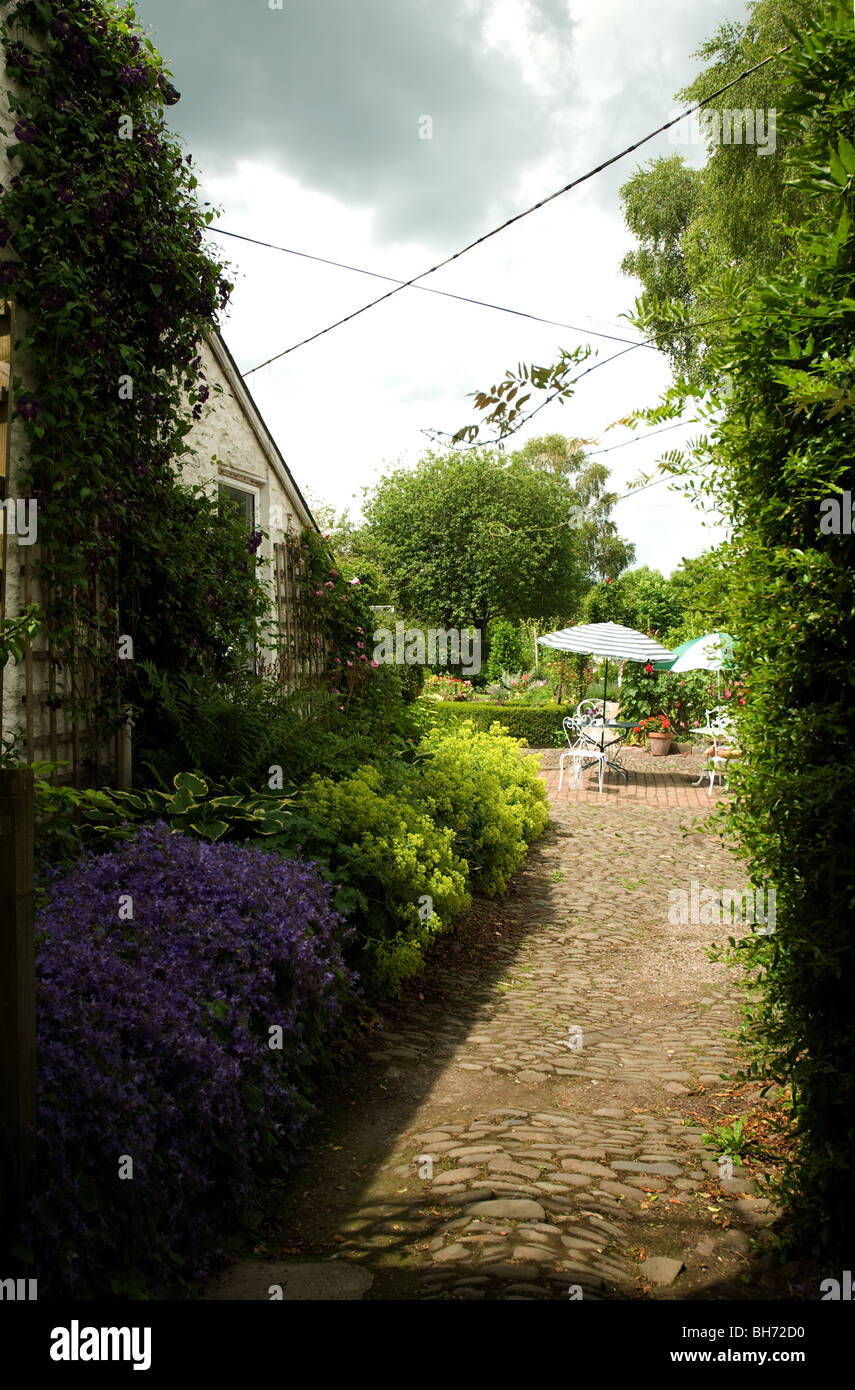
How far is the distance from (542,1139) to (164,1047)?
5.17 feet

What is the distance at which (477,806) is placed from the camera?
24.8ft

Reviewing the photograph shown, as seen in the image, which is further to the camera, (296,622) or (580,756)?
(580,756)

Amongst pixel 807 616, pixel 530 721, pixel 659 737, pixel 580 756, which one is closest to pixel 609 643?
pixel 580 756

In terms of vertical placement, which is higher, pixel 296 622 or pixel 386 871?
pixel 296 622

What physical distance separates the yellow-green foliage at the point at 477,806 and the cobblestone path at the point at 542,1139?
0.76 meters

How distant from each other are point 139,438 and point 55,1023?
395 centimetres

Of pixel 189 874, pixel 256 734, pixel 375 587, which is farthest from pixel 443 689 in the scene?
pixel 189 874

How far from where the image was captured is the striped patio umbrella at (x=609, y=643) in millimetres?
14180

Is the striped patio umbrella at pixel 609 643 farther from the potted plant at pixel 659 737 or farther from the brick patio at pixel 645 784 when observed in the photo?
the potted plant at pixel 659 737

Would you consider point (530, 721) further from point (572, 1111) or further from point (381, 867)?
point (572, 1111)

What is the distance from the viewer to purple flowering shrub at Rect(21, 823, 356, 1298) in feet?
7.49

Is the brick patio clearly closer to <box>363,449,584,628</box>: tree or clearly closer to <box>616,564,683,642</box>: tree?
<box>616,564,683,642</box>: tree

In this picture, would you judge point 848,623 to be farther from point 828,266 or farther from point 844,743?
point 828,266

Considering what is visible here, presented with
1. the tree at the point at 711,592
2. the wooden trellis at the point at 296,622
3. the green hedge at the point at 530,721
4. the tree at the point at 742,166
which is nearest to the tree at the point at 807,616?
the tree at the point at 711,592
